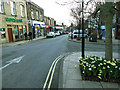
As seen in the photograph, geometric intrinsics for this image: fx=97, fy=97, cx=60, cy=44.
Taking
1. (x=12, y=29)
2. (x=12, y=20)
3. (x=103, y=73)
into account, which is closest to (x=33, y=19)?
(x=12, y=20)

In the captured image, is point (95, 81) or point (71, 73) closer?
point (95, 81)

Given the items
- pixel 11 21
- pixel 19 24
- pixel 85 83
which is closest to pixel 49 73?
pixel 85 83

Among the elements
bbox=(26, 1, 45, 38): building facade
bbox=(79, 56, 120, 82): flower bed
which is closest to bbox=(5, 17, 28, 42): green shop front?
bbox=(26, 1, 45, 38): building facade

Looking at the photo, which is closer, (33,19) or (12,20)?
(12,20)

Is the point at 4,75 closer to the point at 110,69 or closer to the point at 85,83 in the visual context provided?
the point at 85,83

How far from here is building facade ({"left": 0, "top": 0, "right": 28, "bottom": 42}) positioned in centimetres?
1552

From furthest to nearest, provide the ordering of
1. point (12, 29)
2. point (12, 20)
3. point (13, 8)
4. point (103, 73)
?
point (13, 8) < point (12, 29) < point (12, 20) < point (103, 73)

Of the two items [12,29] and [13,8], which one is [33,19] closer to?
[13,8]

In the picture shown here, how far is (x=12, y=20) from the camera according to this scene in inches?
677

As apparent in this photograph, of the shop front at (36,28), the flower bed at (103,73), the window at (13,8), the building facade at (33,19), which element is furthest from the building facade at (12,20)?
the flower bed at (103,73)

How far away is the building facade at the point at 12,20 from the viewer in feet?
50.9

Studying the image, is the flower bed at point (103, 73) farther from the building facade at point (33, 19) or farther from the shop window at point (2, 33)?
the building facade at point (33, 19)

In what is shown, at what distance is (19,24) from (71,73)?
18.1m

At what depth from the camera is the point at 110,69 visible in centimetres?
369
